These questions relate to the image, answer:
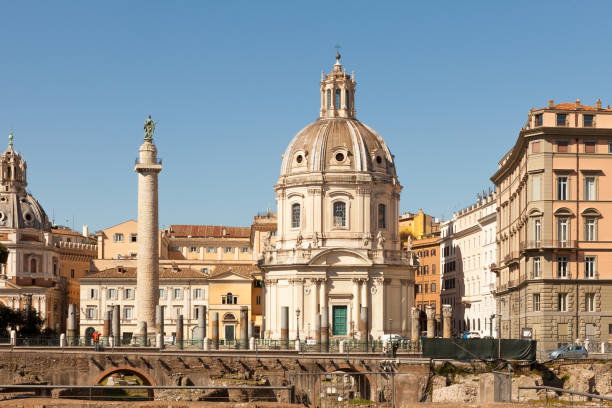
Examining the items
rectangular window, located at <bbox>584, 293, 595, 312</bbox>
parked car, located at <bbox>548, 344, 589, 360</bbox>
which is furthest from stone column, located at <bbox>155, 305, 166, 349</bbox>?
rectangular window, located at <bbox>584, 293, 595, 312</bbox>

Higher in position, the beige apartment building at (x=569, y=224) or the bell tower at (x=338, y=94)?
the bell tower at (x=338, y=94)

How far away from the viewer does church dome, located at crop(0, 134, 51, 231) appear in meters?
163

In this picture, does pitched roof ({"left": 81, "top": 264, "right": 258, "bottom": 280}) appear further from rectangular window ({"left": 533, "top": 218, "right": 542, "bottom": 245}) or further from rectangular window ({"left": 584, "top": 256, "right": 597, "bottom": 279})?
rectangular window ({"left": 584, "top": 256, "right": 597, "bottom": 279})

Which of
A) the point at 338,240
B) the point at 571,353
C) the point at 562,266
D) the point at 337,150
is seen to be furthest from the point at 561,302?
the point at 337,150

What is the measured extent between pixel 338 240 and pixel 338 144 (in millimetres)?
8712

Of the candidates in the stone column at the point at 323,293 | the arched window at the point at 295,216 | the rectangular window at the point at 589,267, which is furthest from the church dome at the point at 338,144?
the rectangular window at the point at 589,267

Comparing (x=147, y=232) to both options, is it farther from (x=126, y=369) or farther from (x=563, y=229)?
(x=563, y=229)

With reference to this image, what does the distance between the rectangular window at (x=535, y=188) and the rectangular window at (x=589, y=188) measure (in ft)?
10.3

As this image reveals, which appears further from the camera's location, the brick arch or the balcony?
the balcony

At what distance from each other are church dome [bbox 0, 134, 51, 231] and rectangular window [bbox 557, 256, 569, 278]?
9960 cm

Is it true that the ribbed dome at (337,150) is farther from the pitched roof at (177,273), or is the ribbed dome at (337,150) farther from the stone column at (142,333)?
the pitched roof at (177,273)

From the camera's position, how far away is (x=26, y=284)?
156 m

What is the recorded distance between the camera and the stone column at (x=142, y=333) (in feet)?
263

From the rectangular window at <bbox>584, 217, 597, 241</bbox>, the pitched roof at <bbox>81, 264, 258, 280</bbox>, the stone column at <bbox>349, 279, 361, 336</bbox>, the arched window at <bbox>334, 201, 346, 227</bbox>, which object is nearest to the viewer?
the rectangular window at <bbox>584, 217, 597, 241</bbox>
